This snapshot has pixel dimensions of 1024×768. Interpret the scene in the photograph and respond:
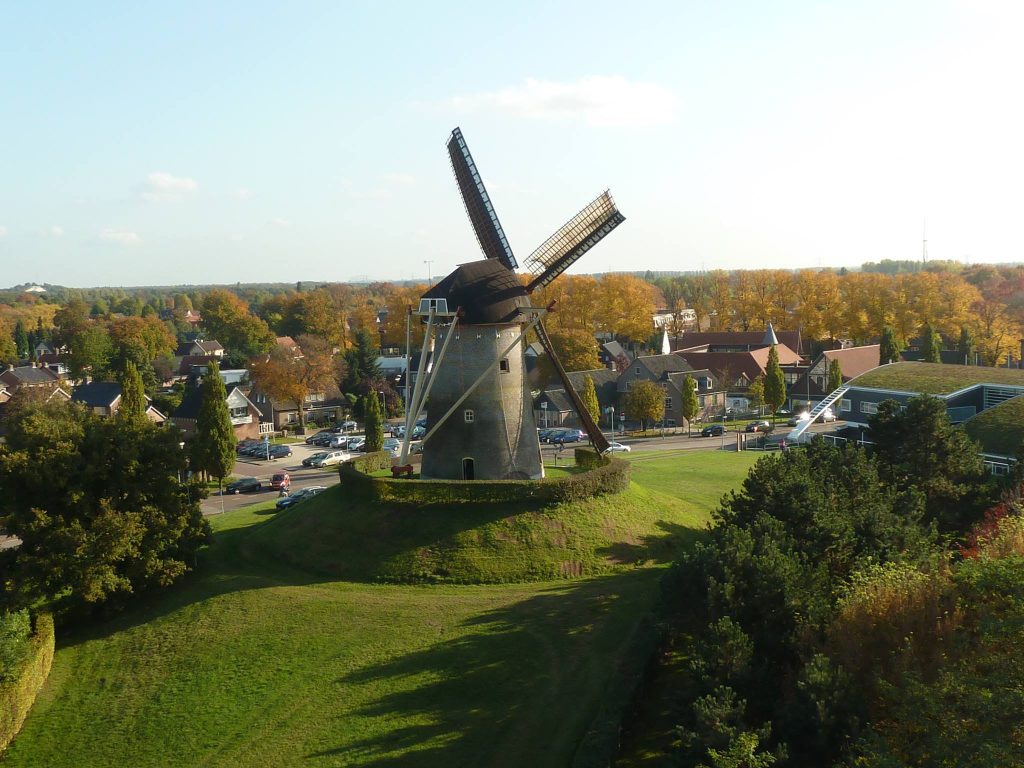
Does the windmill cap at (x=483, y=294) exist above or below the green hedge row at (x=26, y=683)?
above

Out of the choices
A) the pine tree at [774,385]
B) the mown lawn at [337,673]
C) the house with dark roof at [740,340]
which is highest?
the house with dark roof at [740,340]

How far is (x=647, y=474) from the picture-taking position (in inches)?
2061

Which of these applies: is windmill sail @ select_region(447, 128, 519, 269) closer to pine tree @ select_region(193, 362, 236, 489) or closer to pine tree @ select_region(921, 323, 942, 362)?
pine tree @ select_region(193, 362, 236, 489)

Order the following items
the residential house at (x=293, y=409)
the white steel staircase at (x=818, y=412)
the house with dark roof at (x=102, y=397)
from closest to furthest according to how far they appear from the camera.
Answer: the white steel staircase at (x=818, y=412)
the house with dark roof at (x=102, y=397)
the residential house at (x=293, y=409)

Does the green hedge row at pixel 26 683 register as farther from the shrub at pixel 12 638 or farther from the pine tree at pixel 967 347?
the pine tree at pixel 967 347

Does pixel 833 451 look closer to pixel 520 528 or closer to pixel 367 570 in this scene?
pixel 520 528

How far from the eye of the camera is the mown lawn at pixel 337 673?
21594 millimetres

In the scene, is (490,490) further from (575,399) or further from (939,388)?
(939,388)

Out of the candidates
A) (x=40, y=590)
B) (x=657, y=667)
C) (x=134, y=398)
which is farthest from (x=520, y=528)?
(x=134, y=398)

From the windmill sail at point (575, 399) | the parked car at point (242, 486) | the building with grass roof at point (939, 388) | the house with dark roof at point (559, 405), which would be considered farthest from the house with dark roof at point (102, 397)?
the building with grass roof at point (939, 388)

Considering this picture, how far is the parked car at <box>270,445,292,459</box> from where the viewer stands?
69500 millimetres

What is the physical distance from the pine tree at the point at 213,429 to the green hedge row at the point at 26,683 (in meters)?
25.5

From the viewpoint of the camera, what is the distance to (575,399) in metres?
37.7

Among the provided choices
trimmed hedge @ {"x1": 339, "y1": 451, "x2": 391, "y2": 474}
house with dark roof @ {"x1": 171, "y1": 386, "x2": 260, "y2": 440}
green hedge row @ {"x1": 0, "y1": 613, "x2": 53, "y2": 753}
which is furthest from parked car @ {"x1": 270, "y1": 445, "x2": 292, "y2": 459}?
green hedge row @ {"x1": 0, "y1": 613, "x2": 53, "y2": 753}
